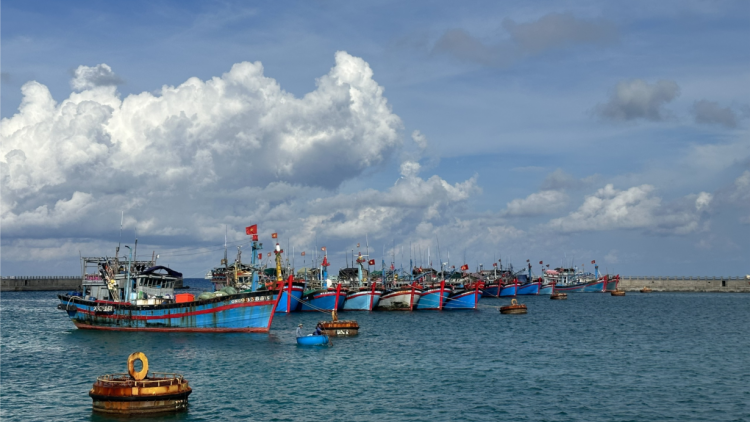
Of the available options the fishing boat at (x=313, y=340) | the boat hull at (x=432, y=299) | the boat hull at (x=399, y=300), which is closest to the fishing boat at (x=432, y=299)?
the boat hull at (x=432, y=299)

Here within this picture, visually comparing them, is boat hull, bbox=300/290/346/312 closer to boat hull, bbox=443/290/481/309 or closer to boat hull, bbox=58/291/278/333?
boat hull, bbox=443/290/481/309

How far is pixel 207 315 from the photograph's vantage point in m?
74.0

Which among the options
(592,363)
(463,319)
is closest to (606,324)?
Result: (463,319)

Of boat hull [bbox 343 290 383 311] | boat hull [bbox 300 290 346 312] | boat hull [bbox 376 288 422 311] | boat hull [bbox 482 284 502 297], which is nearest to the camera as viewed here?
boat hull [bbox 300 290 346 312]

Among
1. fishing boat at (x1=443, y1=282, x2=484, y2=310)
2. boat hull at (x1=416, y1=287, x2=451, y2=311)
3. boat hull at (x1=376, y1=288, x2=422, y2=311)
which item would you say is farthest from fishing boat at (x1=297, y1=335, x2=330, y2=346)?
fishing boat at (x1=443, y1=282, x2=484, y2=310)

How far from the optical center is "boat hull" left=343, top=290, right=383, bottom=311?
398 ft

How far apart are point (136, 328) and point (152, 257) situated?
1395cm

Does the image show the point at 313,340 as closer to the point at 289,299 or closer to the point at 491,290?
the point at 289,299

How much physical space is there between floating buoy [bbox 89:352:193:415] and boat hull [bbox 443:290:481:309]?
94644 millimetres

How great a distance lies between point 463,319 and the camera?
104 m

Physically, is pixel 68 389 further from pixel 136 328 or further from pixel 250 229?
pixel 250 229

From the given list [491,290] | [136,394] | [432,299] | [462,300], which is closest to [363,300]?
[432,299]

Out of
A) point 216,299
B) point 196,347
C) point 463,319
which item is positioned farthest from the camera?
point 463,319

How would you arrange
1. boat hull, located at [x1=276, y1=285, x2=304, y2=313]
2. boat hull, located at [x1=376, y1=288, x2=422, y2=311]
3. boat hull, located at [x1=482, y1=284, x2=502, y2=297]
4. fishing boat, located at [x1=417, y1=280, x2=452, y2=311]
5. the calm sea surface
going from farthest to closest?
1. boat hull, located at [x1=482, y1=284, x2=502, y2=297]
2. fishing boat, located at [x1=417, y1=280, x2=452, y2=311]
3. boat hull, located at [x1=376, y1=288, x2=422, y2=311]
4. boat hull, located at [x1=276, y1=285, x2=304, y2=313]
5. the calm sea surface
